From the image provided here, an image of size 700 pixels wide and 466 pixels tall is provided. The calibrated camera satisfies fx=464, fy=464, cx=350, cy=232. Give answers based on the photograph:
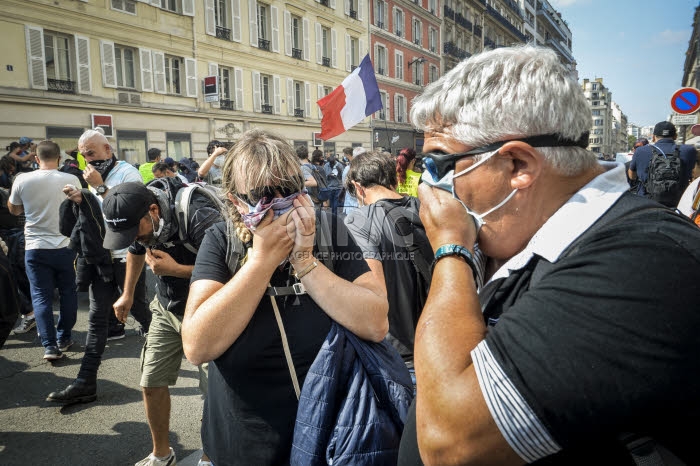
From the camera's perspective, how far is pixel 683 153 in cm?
632

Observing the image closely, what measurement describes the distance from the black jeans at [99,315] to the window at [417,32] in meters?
33.6

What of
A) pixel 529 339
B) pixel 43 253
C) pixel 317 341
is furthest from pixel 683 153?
pixel 43 253

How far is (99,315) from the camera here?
156 inches

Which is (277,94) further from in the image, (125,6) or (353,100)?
(353,100)

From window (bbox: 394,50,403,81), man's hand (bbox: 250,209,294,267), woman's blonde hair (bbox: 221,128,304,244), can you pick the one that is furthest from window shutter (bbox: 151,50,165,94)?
window (bbox: 394,50,403,81)

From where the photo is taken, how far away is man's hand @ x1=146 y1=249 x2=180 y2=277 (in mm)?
2756

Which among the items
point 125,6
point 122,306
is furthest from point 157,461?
point 125,6

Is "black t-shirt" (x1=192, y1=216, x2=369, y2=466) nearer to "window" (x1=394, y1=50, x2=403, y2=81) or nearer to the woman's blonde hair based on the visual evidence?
the woman's blonde hair

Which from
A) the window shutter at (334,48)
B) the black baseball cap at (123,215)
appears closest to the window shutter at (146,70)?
the window shutter at (334,48)

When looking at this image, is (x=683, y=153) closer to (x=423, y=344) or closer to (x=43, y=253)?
(x=423, y=344)

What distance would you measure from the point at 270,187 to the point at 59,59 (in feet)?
55.8

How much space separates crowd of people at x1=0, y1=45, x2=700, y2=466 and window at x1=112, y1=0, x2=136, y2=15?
651 inches

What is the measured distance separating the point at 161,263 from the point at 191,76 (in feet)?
59.5

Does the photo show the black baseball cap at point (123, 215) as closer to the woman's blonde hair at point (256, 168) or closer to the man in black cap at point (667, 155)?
the woman's blonde hair at point (256, 168)
